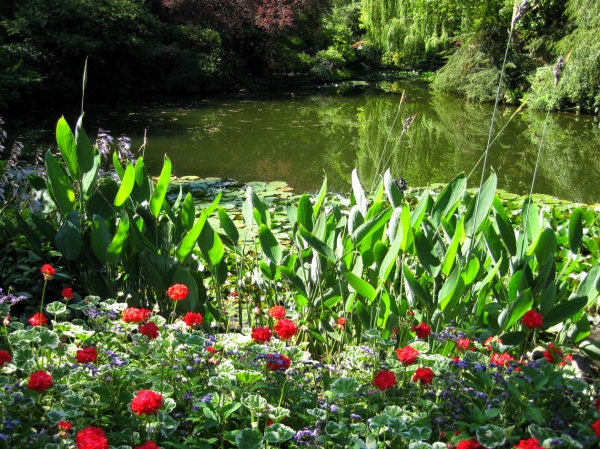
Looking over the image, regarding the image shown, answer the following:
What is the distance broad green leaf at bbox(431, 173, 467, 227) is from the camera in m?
2.30

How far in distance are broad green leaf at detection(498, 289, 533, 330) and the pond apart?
11.2ft

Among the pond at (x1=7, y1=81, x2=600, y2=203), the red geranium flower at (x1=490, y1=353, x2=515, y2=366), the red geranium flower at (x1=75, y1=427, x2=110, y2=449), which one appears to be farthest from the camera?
the pond at (x1=7, y1=81, x2=600, y2=203)

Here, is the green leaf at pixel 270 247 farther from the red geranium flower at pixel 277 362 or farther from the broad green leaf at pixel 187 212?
the red geranium flower at pixel 277 362

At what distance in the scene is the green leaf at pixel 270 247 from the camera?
7.04 feet

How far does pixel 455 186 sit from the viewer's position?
2.36 m

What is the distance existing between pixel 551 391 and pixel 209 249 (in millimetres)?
1247

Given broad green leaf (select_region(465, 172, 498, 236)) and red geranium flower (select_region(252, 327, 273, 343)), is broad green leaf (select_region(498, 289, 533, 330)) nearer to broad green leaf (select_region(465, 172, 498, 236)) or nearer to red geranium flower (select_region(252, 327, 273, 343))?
broad green leaf (select_region(465, 172, 498, 236))

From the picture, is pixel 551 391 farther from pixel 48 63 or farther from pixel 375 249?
pixel 48 63

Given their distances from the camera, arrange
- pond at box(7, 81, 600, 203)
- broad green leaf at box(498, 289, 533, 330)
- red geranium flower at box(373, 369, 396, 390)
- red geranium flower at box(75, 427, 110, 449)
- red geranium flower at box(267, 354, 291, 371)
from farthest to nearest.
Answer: pond at box(7, 81, 600, 203) < broad green leaf at box(498, 289, 533, 330) < red geranium flower at box(267, 354, 291, 371) < red geranium flower at box(373, 369, 396, 390) < red geranium flower at box(75, 427, 110, 449)

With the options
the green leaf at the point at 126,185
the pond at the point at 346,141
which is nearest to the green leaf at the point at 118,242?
the green leaf at the point at 126,185

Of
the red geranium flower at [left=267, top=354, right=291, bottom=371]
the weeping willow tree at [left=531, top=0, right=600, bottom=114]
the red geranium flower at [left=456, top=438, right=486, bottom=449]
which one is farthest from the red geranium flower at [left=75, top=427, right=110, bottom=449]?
the weeping willow tree at [left=531, top=0, right=600, bottom=114]

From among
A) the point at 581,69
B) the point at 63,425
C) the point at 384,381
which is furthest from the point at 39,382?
the point at 581,69

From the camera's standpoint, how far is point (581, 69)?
11.0 metres

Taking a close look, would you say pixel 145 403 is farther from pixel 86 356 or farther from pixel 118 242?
pixel 118 242
